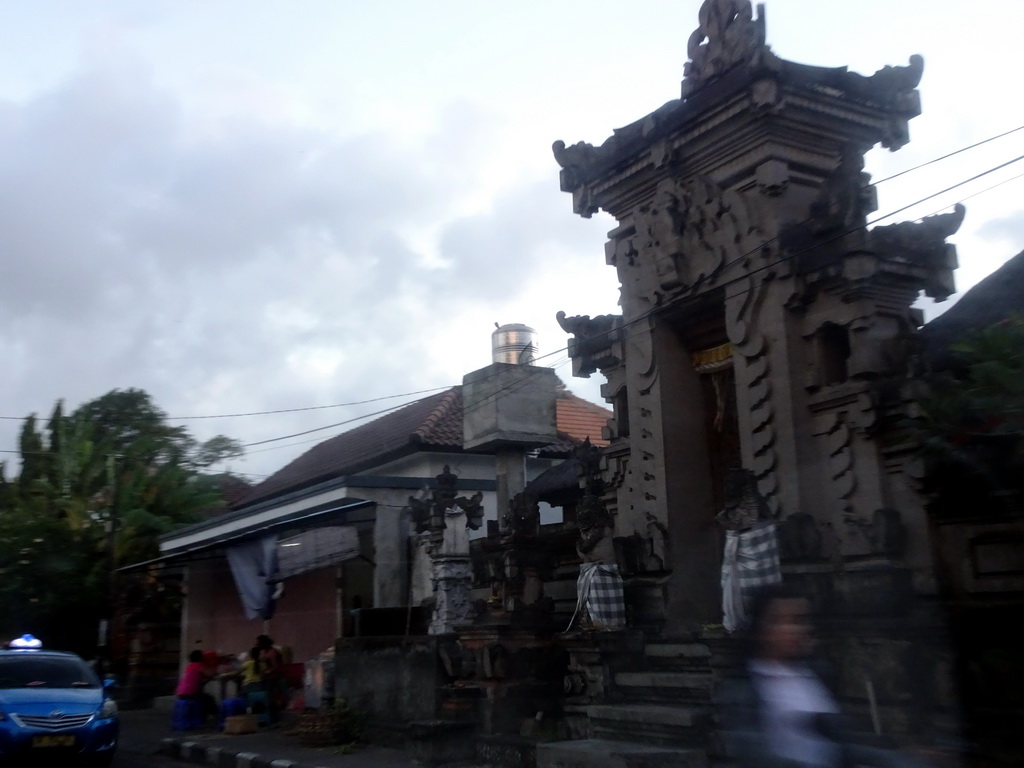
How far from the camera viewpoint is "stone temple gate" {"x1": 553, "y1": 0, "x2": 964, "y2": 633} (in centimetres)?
912

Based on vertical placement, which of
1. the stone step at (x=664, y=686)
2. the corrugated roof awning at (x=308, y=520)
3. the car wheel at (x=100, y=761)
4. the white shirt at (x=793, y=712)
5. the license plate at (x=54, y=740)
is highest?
the corrugated roof awning at (x=308, y=520)

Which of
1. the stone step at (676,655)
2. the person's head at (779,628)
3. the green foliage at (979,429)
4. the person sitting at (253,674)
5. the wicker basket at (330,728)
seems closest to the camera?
the person's head at (779,628)

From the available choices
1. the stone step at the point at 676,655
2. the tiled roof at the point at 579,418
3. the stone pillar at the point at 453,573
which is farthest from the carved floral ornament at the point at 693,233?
the tiled roof at the point at 579,418

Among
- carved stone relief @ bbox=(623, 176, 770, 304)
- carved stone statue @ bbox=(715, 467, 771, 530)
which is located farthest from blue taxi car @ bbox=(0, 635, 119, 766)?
carved stone relief @ bbox=(623, 176, 770, 304)

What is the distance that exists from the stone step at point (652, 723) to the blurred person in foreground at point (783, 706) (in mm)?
4488

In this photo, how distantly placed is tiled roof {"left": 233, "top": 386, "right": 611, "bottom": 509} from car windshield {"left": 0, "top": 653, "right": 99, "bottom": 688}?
920cm

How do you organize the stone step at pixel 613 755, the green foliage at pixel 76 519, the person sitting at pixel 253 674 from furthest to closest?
the green foliage at pixel 76 519, the person sitting at pixel 253 674, the stone step at pixel 613 755

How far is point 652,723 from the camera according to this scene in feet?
30.3

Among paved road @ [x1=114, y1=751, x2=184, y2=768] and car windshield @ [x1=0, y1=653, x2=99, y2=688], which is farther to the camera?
paved road @ [x1=114, y1=751, x2=184, y2=768]

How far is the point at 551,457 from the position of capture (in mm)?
22578

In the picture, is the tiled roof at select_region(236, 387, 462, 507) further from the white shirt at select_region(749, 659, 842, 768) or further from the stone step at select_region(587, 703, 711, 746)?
the white shirt at select_region(749, 659, 842, 768)

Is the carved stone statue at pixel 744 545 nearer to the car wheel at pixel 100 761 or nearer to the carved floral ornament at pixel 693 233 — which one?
the carved floral ornament at pixel 693 233

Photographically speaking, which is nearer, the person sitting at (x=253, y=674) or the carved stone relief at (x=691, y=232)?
the carved stone relief at (x=691, y=232)

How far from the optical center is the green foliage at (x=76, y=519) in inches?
930
